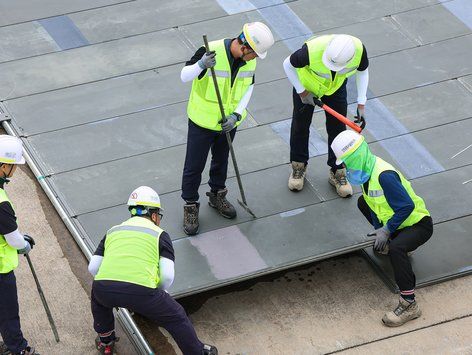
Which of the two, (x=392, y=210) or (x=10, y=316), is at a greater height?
(x=392, y=210)

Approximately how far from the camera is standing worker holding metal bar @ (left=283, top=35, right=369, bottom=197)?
8.45m

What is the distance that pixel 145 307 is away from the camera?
723cm

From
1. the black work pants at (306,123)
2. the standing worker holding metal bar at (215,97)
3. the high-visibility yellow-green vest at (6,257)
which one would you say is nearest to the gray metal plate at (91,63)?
the black work pants at (306,123)

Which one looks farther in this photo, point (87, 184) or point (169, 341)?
point (87, 184)

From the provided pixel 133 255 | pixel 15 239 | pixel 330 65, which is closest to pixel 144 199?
pixel 133 255

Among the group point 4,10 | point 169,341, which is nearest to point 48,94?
point 4,10

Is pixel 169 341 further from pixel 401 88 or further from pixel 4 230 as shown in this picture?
pixel 401 88

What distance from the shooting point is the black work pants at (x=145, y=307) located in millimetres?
7164

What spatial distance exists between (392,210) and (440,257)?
96cm

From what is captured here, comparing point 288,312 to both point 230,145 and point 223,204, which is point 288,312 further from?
point 230,145

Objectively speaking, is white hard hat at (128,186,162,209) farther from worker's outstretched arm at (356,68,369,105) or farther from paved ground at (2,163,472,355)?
worker's outstretched arm at (356,68,369,105)

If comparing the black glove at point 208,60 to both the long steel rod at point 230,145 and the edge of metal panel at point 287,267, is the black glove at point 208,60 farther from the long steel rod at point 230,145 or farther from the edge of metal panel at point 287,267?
the edge of metal panel at point 287,267

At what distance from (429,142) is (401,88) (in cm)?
107

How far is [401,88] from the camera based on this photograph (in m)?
11.0
